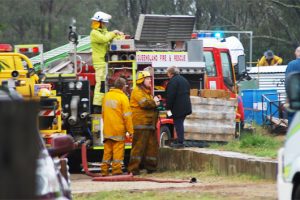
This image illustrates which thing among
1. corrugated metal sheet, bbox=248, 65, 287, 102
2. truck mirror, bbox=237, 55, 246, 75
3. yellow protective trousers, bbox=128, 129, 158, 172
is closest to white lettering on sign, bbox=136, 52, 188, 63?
yellow protective trousers, bbox=128, 129, 158, 172

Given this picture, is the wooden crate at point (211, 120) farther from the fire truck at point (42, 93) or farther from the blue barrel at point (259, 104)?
the blue barrel at point (259, 104)

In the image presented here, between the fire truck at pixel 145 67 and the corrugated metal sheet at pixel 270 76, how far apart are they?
7707mm

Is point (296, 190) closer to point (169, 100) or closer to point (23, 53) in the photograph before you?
point (169, 100)

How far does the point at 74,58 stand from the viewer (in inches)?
748

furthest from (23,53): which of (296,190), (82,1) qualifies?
(82,1)

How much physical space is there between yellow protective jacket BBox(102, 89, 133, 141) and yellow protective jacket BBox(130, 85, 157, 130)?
0.49 metres

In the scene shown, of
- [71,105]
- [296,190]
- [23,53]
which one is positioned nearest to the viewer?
[296,190]

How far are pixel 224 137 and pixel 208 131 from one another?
0.44 m

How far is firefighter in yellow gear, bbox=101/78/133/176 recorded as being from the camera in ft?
57.2

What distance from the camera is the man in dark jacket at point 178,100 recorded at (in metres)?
18.8

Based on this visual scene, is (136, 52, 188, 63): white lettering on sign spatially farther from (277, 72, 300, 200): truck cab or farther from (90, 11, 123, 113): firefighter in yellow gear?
(277, 72, 300, 200): truck cab

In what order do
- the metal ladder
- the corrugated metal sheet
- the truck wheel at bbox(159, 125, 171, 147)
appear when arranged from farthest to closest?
the corrugated metal sheet → the metal ladder → the truck wheel at bbox(159, 125, 171, 147)

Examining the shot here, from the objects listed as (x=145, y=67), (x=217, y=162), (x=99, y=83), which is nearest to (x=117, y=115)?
(x=99, y=83)

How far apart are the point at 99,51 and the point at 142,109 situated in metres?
1.64
